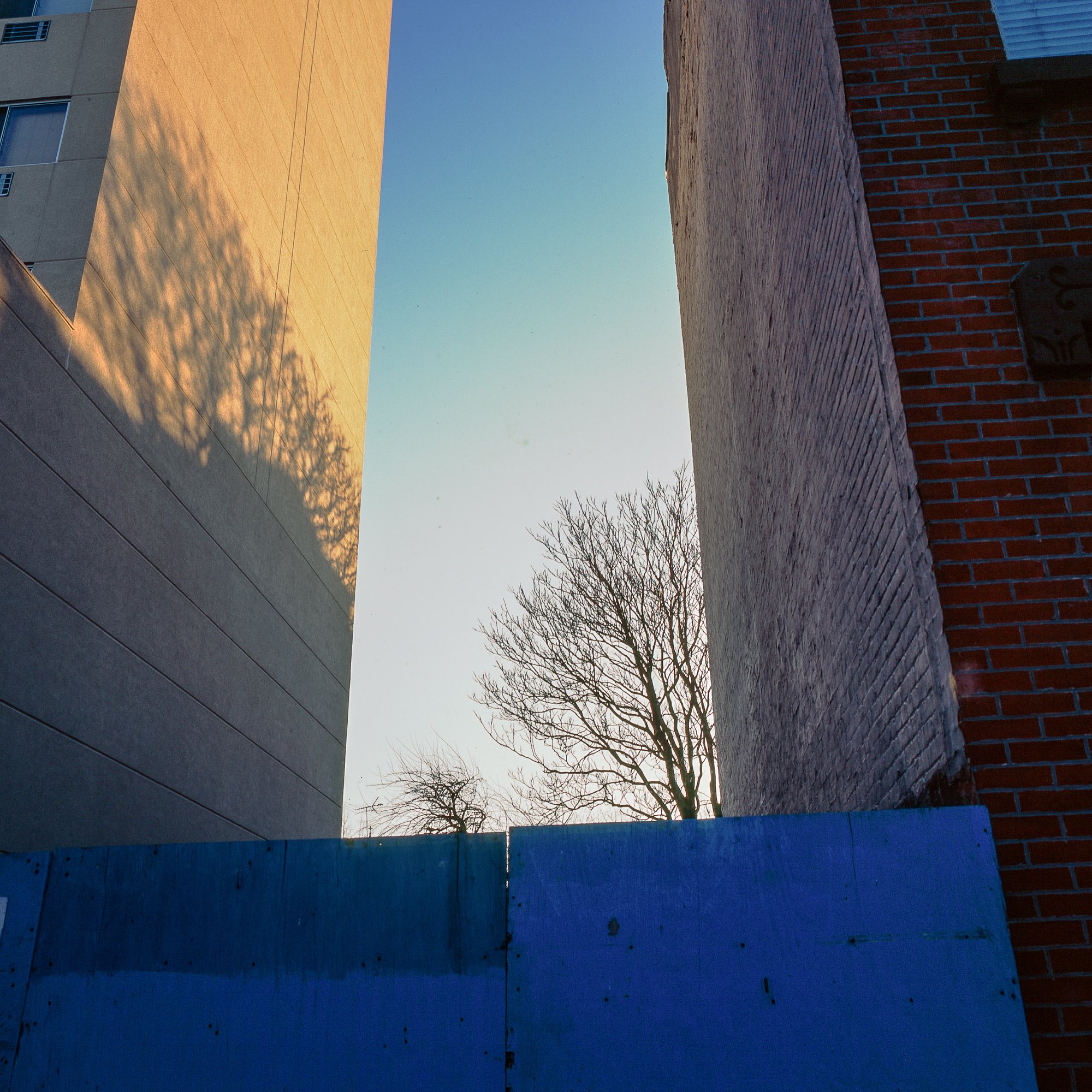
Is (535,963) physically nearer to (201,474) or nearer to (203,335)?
(201,474)

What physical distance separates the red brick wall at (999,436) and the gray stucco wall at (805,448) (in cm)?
10

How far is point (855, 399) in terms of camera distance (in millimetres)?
4355

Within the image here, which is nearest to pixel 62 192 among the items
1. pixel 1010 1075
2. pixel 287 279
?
pixel 287 279

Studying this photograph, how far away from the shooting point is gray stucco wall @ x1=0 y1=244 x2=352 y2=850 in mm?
6273

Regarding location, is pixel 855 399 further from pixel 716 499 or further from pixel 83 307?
pixel 716 499

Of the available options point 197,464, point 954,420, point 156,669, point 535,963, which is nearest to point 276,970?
point 535,963

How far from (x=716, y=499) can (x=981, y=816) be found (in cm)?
812

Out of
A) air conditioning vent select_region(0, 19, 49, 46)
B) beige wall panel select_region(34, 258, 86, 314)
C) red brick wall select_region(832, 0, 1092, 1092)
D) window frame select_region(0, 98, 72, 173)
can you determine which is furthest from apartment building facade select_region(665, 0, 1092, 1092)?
air conditioning vent select_region(0, 19, 49, 46)

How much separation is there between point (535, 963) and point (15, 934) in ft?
7.96

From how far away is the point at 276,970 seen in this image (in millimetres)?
3756

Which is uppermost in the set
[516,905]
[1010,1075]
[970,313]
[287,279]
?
[287,279]

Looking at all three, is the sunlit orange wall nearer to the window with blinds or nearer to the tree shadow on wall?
the tree shadow on wall

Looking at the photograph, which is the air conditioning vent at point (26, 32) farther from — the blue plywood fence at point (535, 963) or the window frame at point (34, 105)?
the blue plywood fence at point (535, 963)

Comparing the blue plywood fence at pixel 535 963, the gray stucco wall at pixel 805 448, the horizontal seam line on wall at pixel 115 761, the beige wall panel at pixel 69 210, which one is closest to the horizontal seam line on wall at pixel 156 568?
the horizontal seam line on wall at pixel 115 761
